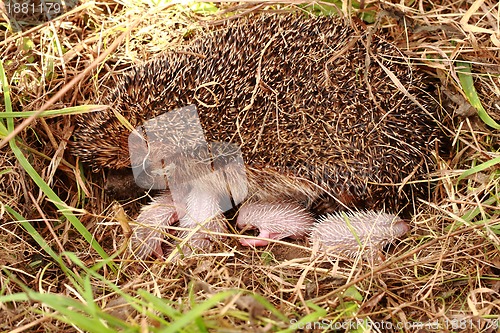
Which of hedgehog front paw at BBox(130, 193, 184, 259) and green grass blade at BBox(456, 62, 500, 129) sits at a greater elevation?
green grass blade at BBox(456, 62, 500, 129)

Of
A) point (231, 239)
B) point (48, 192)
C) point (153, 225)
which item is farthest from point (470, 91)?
point (48, 192)

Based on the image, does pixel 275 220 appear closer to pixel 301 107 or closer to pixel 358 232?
pixel 358 232

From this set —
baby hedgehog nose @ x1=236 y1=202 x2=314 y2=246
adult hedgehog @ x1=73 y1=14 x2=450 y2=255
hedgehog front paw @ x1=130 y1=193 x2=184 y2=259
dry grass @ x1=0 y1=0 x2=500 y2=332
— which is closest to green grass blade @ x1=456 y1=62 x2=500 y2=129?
dry grass @ x1=0 y1=0 x2=500 y2=332

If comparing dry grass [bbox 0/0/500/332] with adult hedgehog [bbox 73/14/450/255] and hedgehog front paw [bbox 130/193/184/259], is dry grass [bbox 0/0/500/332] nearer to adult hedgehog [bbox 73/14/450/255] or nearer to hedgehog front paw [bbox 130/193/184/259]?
hedgehog front paw [bbox 130/193/184/259]

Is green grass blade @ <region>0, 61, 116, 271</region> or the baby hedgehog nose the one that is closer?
green grass blade @ <region>0, 61, 116, 271</region>

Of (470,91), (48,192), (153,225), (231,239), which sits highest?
(48,192)
